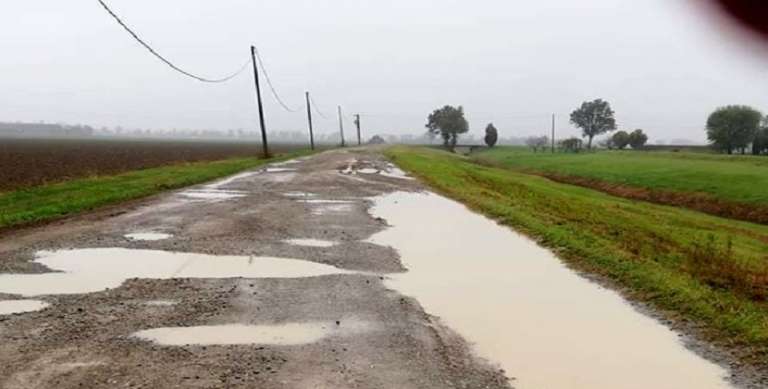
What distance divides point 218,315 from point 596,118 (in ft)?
402

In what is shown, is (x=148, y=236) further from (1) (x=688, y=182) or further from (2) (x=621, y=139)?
(2) (x=621, y=139)

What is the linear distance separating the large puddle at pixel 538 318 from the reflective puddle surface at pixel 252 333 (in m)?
1.28

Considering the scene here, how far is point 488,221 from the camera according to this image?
13.5 meters

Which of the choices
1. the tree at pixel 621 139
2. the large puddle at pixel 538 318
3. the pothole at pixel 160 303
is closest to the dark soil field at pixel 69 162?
the pothole at pixel 160 303

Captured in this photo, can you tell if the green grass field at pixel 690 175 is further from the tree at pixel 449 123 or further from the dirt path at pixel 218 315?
the tree at pixel 449 123

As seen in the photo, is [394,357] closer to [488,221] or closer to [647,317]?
[647,317]

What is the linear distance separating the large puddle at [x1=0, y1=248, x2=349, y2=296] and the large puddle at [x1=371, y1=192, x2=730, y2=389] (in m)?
1.69

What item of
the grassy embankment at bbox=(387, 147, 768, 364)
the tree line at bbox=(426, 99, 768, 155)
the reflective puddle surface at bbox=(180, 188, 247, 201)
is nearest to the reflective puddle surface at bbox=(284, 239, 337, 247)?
the grassy embankment at bbox=(387, 147, 768, 364)

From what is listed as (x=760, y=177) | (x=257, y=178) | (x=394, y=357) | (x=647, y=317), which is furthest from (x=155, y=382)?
(x=760, y=177)

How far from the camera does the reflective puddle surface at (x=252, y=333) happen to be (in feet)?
17.1

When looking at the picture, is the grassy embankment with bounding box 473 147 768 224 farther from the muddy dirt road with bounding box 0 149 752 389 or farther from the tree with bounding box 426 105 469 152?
the tree with bounding box 426 105 469 152

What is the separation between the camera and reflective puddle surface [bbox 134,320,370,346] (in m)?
5.22

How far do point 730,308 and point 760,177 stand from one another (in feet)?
107

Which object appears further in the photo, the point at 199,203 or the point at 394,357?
the point at 199,203
